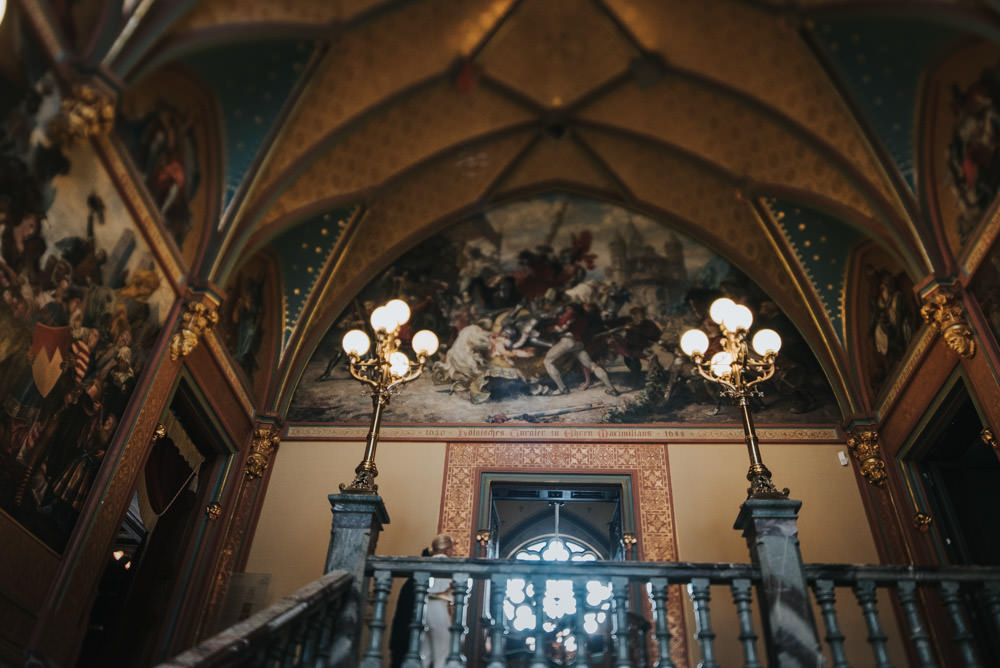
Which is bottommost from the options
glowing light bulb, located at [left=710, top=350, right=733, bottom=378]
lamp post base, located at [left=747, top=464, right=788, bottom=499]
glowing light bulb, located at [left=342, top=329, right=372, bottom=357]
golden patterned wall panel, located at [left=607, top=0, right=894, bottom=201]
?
lamp post base, located at [left=747, top=464, right=788, bottom=499]

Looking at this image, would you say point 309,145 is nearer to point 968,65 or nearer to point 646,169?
point 646,169

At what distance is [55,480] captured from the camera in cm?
603

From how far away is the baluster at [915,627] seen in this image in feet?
13.6

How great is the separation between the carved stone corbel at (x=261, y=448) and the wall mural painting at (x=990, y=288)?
789 centimetres

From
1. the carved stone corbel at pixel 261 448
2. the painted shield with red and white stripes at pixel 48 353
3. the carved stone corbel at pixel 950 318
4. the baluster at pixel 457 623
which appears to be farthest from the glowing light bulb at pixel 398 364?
the carved stone corbel at pixel 950 318

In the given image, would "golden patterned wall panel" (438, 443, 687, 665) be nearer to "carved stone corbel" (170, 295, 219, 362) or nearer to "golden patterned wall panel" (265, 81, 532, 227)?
"carved stone corbel" (170, 295, 219, 362)

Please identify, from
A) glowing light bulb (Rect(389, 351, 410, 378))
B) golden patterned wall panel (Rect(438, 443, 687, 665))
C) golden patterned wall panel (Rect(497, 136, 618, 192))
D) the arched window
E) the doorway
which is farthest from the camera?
golden patterned wall panel (Rect(497, 136, 618, 192))

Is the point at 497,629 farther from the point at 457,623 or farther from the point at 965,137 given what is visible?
the point at 965,137

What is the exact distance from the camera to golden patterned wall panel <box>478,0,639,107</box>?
29.0 ft

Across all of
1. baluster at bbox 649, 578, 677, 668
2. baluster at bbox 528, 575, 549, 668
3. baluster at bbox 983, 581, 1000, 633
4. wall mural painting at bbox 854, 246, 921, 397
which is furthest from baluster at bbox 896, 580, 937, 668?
wall mural painting at bbox 854, 246, 921, 397

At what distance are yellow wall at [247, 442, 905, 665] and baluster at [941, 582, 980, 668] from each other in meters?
3.67

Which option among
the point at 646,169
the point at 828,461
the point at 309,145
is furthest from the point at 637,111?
the point at 828,461

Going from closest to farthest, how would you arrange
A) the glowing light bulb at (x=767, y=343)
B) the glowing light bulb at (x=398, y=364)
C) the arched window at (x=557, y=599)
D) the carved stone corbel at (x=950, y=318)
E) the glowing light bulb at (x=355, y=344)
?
the arched window at (x=557, y=599), the glowing light bulb at (x=767, y=343), the glowing light bulb at (x=355, y=344), the glowing light bulb at (x=398, y=364), the carved stone corbel at (x=950, y=318)

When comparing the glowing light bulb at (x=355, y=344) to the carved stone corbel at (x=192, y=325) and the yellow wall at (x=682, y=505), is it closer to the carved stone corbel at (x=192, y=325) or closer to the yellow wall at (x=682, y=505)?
the carved stone corbel at (x=192, y=325)
